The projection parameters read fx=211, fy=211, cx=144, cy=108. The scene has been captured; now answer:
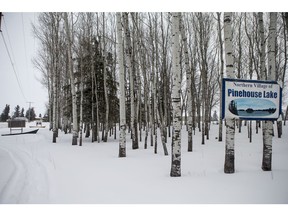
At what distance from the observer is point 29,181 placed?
509cm

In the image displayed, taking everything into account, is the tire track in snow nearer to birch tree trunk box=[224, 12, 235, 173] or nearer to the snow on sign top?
birch tree trunk box=[224, 12, 235, 173]

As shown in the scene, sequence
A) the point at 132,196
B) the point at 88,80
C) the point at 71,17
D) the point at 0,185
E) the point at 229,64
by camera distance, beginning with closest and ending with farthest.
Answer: the point at 132,196
the point at 0,185
the point at 229,64
the point at 71,17
the point at 88,80

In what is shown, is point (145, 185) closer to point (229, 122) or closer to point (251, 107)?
point (229, 122)

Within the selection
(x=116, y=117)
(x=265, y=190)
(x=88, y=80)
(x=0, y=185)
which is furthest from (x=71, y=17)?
(x=265, y=190)

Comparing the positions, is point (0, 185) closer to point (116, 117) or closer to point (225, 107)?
point (225, 107)

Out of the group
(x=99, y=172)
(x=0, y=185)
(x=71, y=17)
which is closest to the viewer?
(x=0, y=185)

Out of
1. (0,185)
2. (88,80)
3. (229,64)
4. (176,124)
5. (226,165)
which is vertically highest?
(88,80)

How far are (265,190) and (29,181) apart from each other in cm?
524

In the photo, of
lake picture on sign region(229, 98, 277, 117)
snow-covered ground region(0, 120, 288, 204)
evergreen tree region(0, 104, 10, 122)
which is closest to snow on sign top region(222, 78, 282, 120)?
lake picture on sign region(229, 98, 277, 117)

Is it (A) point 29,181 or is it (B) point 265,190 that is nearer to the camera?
(B) point 265,190

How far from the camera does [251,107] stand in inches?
206

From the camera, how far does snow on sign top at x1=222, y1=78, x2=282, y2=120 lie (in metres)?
5.10

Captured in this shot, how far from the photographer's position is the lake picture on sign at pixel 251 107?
515 cm

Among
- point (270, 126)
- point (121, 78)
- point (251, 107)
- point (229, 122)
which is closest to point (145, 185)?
point (229, 122)
